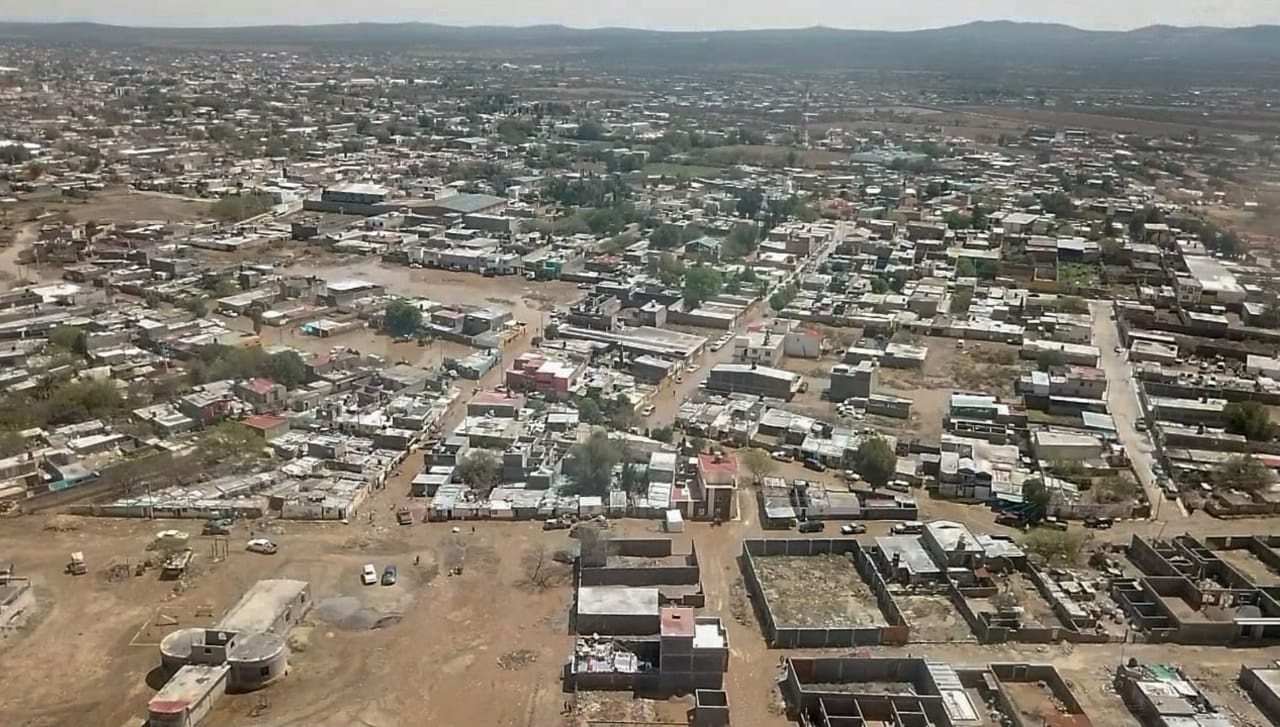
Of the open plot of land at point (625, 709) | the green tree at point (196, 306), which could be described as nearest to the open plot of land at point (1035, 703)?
the open plot of land at point (625, 709)

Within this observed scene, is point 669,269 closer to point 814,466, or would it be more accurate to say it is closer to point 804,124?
point 814,466

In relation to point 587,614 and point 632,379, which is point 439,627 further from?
point 632,379

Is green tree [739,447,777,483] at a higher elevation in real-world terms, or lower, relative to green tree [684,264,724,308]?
lower

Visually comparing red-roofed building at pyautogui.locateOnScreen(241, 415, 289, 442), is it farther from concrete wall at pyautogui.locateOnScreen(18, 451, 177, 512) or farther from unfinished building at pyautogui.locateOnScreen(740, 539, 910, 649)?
unfinished building at pyautogui.locateOnScreen(740, 539, 910, 649)

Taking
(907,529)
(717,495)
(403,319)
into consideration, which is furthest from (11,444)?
(907,529)

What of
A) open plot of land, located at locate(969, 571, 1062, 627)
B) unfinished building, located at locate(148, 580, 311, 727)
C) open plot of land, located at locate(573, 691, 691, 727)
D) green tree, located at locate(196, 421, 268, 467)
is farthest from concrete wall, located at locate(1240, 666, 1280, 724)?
green tree, located at locate(196, 421, 268, 467)

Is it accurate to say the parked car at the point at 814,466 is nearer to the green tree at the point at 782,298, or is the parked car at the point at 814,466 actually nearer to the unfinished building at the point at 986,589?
the unfinished building at the point at 986,589
